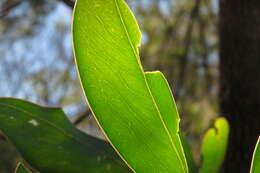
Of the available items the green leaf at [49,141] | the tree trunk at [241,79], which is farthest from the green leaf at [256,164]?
Answer: the tree trunk at [241,79]

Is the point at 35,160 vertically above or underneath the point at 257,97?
above

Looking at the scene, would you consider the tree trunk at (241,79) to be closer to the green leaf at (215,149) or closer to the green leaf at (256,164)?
the green leaf at (215,149)

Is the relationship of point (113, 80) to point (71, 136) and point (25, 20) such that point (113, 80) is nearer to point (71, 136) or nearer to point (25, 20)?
point (71, 136)

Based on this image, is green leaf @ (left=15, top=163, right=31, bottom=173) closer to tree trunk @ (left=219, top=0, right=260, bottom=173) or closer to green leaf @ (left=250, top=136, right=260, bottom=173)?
green leaf @ (left=250, top=136, right=260, bottom=173)

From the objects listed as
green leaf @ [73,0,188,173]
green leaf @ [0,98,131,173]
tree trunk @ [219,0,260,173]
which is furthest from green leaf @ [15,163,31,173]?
tree trunk @ [219,0,260,173]

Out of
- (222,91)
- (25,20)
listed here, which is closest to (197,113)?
(222,91)

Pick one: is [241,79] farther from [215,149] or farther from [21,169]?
[21,169]

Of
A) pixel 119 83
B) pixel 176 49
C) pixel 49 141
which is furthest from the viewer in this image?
pixel 176 49

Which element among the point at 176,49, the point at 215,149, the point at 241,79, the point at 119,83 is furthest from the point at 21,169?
the point at 176,49
